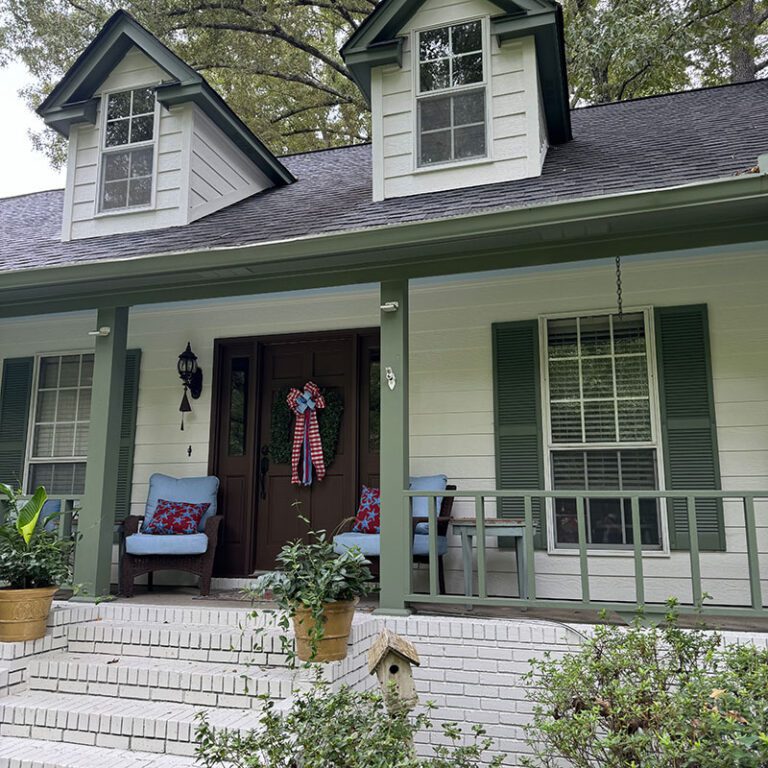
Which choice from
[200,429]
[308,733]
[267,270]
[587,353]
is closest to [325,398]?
[200,429]

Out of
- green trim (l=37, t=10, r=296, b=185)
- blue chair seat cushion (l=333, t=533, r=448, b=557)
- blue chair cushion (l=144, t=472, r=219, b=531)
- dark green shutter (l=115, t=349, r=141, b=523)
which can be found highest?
green trim (l=37, t=10, r=296, b=185)

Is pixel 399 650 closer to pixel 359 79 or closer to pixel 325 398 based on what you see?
pixel 325 398

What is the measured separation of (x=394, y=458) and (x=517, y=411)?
129cm

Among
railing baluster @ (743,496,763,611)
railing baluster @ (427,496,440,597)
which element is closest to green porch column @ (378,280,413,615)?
railing baluster @ (427,496,440,597)

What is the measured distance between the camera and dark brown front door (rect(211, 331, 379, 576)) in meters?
5.45

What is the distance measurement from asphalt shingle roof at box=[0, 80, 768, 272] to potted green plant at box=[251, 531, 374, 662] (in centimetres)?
196

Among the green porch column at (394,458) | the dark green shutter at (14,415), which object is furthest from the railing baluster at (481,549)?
the dark green shutter at (14,415)

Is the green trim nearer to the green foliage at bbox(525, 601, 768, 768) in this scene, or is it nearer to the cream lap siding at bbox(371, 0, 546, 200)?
the cream lap siding at bbox(371, 0, 546, 200)

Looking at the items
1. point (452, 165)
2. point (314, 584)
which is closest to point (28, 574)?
point (314, 584)

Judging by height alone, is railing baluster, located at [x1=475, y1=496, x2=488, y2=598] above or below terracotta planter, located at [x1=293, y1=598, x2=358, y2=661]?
above

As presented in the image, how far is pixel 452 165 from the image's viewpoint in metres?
4.95

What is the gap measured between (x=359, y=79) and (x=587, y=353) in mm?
2687

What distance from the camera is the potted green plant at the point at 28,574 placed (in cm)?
367

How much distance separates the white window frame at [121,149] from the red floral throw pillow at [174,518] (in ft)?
7.66
